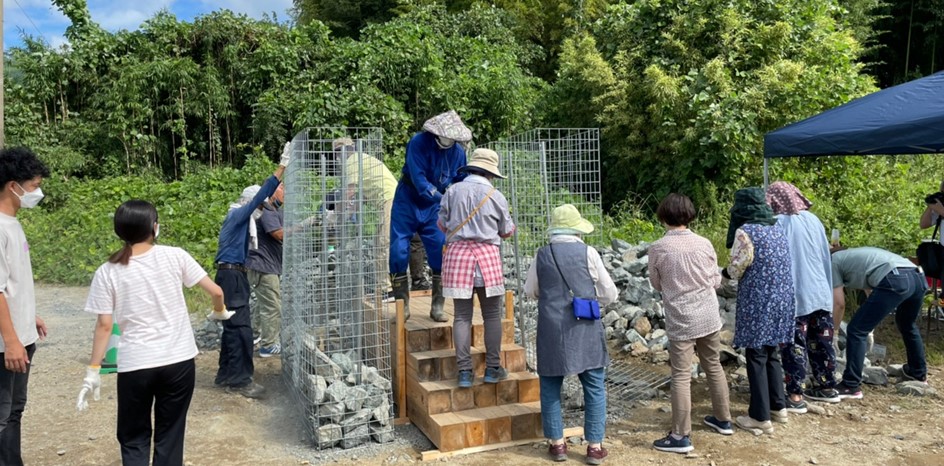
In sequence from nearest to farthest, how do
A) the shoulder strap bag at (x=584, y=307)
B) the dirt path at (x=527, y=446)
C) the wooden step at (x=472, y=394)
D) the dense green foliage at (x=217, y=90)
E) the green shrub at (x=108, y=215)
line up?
A: 1. the shoulder strap bag at (x=584, y=307)
2. the dirt path at (x=527, y=446)
3. the wooden step at (x=472, y=394)
4. the green shrub at (x=108, y=215)
5. the dense green foliage at (x=217, y=90)

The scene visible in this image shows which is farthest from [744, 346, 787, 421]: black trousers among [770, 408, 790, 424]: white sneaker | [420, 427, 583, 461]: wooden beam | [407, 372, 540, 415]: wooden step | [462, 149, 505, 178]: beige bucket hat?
[462, 149, 505, 178]: beige bucket hat

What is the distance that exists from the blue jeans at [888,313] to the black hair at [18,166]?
5275 millimetres

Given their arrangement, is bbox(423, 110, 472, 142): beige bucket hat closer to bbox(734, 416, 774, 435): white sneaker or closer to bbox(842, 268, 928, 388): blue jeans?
bbox(734, 416, 774, 435): white sneaker

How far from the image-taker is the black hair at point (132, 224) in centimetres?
291

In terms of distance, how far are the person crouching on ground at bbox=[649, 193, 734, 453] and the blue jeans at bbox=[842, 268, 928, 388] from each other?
4.93 ft

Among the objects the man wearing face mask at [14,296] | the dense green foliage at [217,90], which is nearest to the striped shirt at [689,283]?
the man wearing face mask at [14,296]

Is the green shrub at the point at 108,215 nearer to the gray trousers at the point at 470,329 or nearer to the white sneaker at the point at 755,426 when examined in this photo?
the gray trousers at the point at 470,329

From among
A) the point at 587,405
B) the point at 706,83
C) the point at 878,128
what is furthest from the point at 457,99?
the point at 587,405

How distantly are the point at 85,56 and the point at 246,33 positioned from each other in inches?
124

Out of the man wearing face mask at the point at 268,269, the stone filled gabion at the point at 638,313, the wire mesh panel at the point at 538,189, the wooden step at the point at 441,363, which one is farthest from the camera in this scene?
the stone filled gabion at the point at 638,313

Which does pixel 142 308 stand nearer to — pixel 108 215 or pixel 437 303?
pixel 437 303

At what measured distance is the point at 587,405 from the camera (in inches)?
151

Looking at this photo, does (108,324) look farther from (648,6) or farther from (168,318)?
(648,6)

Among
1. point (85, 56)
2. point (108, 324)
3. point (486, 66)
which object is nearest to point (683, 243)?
point (108, 324)
